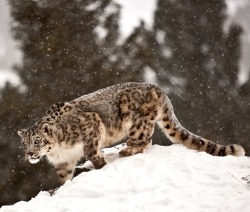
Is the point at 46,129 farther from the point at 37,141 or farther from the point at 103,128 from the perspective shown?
the point at 103,128

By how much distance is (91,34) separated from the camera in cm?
2634

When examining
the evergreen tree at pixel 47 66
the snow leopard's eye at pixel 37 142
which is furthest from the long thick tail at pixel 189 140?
the evergreen tree at pixel 47 66

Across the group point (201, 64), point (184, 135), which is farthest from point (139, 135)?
point (201, 64)

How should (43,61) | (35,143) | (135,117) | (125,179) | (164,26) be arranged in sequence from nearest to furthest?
(125,179) < (35,143) < (135,117) < (43,61) < (164,26)

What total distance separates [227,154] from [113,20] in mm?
17914

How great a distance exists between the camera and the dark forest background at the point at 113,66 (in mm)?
22438

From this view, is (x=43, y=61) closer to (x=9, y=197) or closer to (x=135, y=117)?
(x=9, y=197)

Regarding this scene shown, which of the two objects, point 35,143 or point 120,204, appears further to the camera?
point 35,143

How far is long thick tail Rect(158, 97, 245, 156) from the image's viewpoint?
926 centimetres

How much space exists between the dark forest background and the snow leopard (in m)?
12.8

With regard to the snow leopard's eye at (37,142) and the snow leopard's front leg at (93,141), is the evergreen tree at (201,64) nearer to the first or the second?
the snow leopard's front leg at (93,141)

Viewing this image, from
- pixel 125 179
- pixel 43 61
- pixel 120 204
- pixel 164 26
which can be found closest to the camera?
pixel 120 204

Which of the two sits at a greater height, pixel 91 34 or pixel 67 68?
pixel 91 34

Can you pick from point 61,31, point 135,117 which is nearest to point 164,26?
point 61,31
